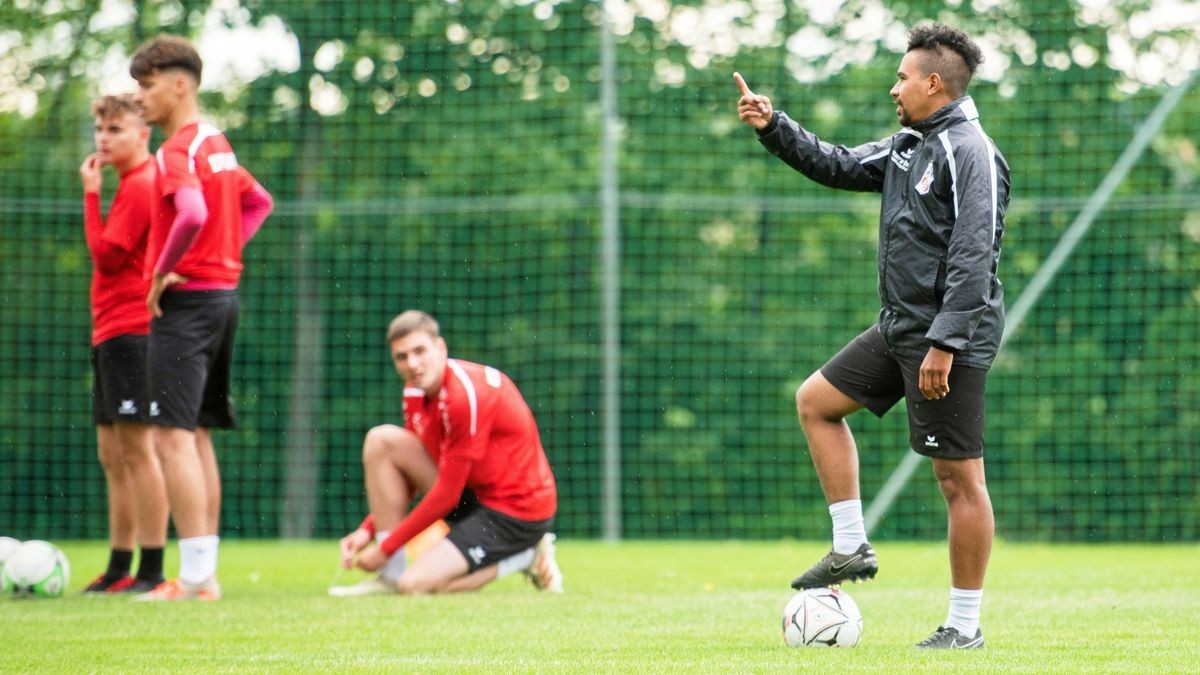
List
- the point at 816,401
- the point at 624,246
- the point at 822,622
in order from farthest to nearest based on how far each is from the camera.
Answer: the point at 624,246 → the point at 816,401 → the point at 822,622

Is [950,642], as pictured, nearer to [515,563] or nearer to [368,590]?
[515,563]

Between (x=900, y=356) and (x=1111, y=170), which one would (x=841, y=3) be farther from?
(x=900, y=356)

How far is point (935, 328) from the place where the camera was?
393cm

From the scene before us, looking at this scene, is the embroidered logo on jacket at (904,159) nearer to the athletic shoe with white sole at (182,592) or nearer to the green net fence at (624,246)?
the athletic shoe with white sole at (182,592)

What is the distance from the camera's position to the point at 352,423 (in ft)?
36.4

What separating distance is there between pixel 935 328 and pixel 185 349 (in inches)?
109

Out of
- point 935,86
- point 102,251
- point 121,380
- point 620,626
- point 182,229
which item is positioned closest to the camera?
point 935,86

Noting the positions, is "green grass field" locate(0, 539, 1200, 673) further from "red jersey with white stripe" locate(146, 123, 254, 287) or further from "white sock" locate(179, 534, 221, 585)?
"red jersey with white stripe" locate(146, 123, 254, 287)

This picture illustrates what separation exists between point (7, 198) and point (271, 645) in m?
7.48

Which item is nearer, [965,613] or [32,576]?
[965,613]

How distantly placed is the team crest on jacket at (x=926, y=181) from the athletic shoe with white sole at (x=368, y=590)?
108 inches

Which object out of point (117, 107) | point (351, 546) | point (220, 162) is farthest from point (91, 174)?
point (351, 546)

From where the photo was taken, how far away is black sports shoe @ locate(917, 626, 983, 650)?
3.97m

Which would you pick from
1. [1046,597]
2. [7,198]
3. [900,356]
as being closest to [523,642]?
[900,356]
